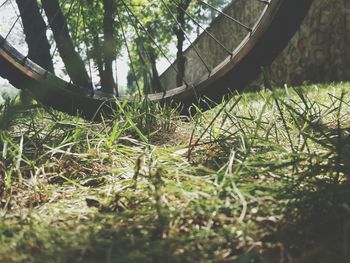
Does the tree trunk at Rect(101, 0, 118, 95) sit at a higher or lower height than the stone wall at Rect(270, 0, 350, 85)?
lower

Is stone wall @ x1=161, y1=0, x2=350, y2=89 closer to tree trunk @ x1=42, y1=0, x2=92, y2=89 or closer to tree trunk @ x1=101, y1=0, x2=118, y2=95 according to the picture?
tree trunk @ x1=101, y1=0, x2=118, y2=95

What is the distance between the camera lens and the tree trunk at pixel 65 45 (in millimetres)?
2143

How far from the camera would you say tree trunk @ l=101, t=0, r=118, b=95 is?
240 cm

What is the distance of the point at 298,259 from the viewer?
1.73 ft

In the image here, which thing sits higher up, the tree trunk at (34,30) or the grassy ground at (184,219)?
the tree trunk at (34,30)

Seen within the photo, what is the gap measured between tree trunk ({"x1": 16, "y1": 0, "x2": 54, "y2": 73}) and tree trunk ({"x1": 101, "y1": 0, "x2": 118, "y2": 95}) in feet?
1.24

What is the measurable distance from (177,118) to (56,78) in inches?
24.4

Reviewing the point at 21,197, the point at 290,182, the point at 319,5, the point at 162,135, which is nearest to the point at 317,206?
the point at 290,182

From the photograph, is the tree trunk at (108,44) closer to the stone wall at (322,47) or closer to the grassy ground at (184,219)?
the grassy ground at (184,219)

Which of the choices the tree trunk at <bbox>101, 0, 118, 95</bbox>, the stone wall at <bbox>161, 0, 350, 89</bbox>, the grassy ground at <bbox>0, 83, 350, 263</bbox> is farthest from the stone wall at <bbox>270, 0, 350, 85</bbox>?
the grassy ground at <bbox>0, 83, 350, 263</bbox>

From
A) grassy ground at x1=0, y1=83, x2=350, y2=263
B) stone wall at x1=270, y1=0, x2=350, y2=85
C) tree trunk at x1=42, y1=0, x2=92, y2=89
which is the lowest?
grassy ground at x1=0, y1=83, x2=350, y2=263

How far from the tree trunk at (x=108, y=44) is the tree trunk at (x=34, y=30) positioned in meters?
0.38

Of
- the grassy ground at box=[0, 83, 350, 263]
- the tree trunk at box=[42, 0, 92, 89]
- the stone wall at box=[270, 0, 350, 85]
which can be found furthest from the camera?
the stone wall at box=[270, 0, 350, 85]

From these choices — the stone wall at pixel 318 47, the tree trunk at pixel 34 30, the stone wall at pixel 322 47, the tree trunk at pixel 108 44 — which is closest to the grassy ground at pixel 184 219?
the tree trunk at pixel 108 44
